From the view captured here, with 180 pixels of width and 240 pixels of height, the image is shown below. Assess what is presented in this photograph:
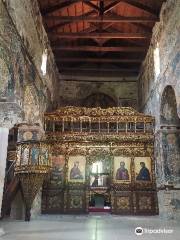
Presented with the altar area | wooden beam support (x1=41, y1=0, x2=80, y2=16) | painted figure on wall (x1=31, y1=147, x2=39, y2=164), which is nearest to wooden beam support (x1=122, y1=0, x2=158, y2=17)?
wooden beam support (x1=41, y1=0, x2=80, y2=16)

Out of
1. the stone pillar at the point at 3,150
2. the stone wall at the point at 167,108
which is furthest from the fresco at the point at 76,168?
the stone pillar at the point at 3,150

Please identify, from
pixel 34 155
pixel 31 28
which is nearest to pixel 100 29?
pixel 31 28

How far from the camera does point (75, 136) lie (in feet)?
43.5

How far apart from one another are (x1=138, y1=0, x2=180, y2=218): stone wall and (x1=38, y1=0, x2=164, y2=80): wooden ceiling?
2.97 ft

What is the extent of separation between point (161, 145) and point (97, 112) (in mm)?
3402

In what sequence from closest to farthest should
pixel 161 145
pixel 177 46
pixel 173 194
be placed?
pixel 177 46, pixel 173 194, pixel 161 145

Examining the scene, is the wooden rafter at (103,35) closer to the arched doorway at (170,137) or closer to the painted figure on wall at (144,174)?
the arched doorway at (170,137)

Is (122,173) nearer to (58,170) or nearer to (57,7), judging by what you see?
(58,170)

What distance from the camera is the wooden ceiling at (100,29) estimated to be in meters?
11.8

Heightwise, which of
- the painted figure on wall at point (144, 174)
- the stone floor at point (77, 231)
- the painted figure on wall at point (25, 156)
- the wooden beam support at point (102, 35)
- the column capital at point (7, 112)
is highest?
the wooden beam support at point (102, 35)

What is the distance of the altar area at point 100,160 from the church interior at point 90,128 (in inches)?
1.7

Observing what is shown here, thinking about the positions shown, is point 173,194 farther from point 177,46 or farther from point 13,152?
point 13,152

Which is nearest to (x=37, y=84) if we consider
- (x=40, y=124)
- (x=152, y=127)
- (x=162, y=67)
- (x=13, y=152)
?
(x=40, y=124)

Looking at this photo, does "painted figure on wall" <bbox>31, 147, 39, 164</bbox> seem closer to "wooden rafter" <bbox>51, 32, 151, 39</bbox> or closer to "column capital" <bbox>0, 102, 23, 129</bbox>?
"column capital" <bbox>0, 102, 23, 129</bbox>
